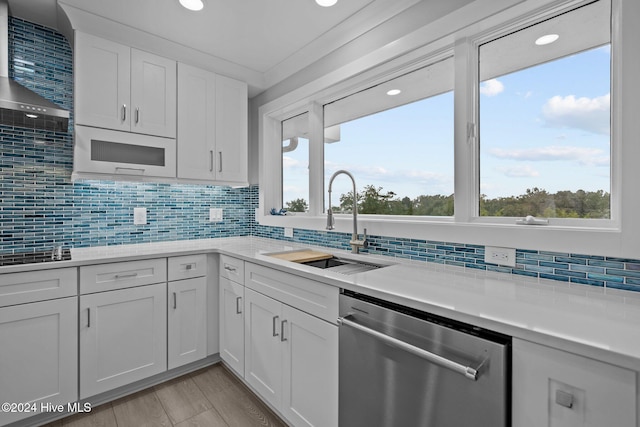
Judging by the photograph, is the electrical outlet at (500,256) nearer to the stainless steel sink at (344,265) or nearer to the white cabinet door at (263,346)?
the stainless steel sink at (344,265)

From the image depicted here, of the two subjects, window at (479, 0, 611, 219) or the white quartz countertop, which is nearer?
the white quartz countertop

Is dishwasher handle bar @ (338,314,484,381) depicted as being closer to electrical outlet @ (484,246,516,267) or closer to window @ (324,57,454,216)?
electrical outlet @ (484,246,516,267)

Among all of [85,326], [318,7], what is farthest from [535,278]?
[85,326]

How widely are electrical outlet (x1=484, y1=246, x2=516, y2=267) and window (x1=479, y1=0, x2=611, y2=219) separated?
0.21 meters

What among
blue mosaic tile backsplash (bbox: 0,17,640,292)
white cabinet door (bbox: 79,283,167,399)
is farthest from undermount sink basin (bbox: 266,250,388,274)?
white cabinet door (bbox: 79,283,167,399)

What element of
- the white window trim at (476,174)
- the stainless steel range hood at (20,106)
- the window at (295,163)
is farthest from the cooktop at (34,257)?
the window at (295,163)

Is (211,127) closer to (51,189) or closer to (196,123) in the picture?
(196,123)

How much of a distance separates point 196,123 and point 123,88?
0.54m

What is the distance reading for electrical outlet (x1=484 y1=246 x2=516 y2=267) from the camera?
1.36 meters

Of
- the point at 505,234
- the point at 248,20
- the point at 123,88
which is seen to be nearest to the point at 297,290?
the point at 505,234

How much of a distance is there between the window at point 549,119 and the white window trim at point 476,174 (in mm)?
49

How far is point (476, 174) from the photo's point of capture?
159 cm

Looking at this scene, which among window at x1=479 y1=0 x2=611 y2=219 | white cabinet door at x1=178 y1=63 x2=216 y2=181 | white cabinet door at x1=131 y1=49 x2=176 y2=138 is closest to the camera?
window at x1=479 y1=0 x2=611 y2=219

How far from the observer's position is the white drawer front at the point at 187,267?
84.4 inches
